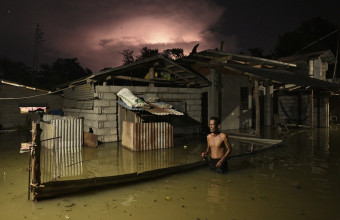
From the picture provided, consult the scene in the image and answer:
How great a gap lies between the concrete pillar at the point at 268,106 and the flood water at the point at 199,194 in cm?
1112

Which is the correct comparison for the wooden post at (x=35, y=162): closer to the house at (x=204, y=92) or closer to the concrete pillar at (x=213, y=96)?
the house at (x=204, y=92)

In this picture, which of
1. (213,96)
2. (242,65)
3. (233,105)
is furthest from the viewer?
(233,105)

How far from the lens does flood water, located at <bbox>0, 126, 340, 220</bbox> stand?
183 inches

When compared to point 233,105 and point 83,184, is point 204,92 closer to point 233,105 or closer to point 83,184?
point 233,105

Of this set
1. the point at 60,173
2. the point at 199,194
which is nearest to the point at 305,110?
the point at 199,194

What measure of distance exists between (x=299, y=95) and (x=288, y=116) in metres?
2.04

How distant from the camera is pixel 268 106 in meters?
19.8

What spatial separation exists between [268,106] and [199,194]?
16.1m

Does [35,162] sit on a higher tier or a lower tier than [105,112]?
lower

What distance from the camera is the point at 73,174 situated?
23.0 ft

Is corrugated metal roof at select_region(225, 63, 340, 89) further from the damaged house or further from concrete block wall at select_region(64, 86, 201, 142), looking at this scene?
concrete block wall at select_region(64, 86, 201, 142)

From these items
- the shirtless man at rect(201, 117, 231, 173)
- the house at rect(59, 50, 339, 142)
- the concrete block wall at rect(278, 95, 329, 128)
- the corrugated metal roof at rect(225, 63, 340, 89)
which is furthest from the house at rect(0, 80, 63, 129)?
the concrete block wall at rect(278, 95, 329, 128)

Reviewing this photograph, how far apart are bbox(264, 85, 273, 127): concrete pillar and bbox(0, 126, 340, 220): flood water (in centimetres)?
1112

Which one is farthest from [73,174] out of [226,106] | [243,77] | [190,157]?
[243,77]
